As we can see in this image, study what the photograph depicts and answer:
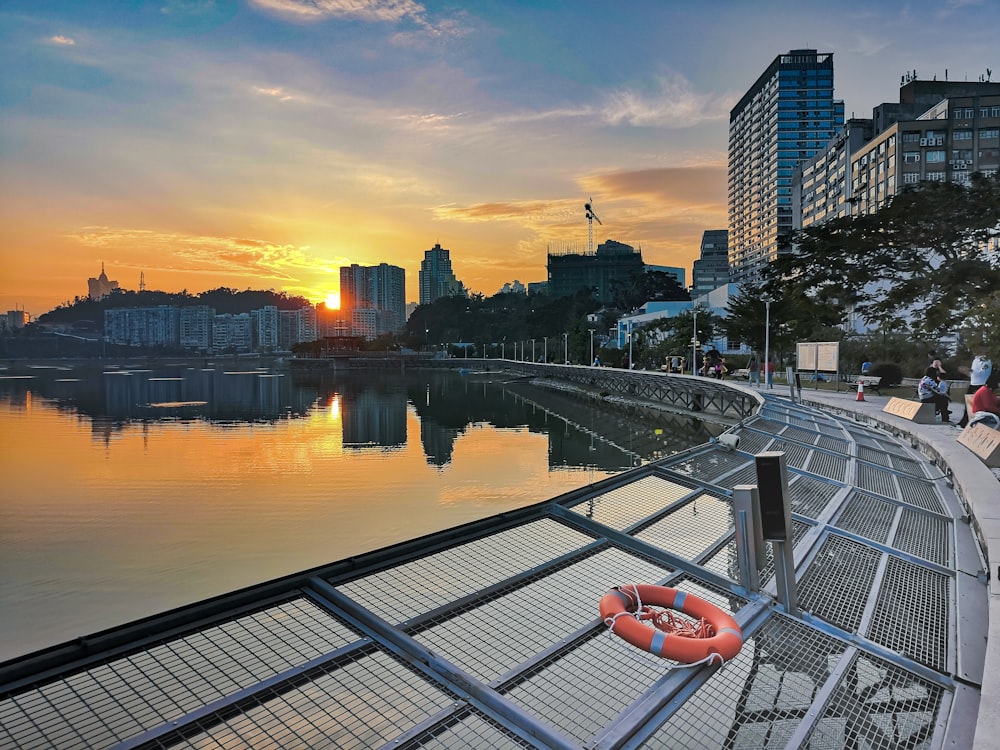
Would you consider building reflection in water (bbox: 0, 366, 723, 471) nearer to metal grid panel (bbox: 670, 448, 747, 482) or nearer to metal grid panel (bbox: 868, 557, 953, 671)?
metal grid panel (bbox: 670, 448, 747, 482)

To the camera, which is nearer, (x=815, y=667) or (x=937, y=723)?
(x=937, y=723)

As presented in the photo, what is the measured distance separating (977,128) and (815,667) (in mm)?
93319

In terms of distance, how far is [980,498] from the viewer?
7145 millimetres

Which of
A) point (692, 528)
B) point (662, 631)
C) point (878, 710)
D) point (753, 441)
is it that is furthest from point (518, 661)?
point (753, 441)

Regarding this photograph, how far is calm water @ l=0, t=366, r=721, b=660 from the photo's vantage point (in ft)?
36.9

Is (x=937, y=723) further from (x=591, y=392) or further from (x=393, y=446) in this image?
(x=591, y=392)

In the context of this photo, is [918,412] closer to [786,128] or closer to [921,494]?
[921,494]

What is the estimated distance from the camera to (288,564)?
1212 cm

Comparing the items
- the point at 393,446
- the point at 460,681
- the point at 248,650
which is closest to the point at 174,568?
the point at 248,650

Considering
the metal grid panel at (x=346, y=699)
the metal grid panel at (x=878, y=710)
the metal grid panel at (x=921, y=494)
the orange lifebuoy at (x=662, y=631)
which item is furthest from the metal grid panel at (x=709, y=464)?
the metal grid panel at (x=346, y=699)

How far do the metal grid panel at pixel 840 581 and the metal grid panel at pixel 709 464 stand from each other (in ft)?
5.04

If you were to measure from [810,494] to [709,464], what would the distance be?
1.09 meters

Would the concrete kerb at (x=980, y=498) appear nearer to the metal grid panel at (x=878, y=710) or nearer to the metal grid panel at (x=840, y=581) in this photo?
the metal grid panel at (x=878, y=710)

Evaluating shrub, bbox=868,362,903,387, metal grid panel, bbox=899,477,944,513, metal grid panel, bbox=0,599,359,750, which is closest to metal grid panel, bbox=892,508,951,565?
metal grid panel, bbox=899,477,944,513
